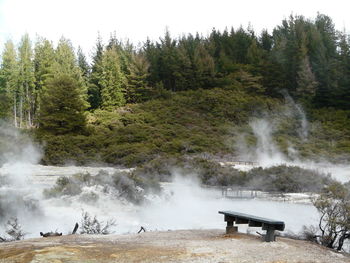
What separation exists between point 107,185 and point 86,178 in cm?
120

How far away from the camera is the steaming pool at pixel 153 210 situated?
12.9 metres

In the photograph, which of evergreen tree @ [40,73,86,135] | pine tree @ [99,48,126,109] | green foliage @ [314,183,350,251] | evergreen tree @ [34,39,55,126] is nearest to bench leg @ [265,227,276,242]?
green foliage @ [314,183,350,251]

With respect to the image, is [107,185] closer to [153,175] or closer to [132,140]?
[153,175]

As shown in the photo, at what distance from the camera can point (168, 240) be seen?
8.72 m

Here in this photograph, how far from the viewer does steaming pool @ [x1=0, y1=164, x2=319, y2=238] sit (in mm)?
12945

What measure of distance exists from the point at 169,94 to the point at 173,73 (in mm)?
5367

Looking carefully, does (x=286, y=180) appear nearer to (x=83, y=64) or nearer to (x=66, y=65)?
(x=66, y=65)

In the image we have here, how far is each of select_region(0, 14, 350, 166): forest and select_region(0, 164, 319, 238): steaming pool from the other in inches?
486

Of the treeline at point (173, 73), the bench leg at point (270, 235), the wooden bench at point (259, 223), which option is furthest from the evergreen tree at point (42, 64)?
the bench leg at point (270, 235)

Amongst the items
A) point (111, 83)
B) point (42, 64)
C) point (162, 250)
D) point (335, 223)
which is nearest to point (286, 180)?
point (335, 223)

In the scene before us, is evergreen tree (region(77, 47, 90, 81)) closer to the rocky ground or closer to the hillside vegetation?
the hillside vegetation

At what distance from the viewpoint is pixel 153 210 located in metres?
15.5

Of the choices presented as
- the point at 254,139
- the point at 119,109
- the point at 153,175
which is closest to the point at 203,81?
the point at 119,109

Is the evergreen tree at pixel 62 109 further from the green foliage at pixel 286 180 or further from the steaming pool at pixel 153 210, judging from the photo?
the green foliage at pixel 286 180
